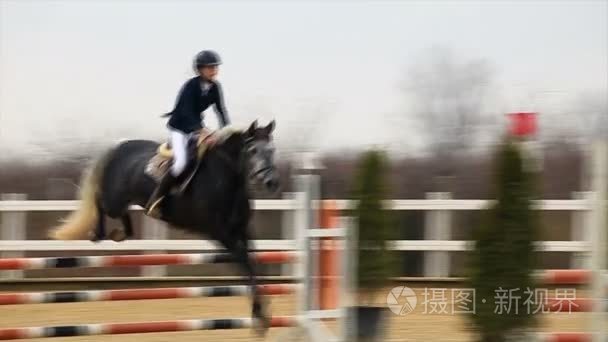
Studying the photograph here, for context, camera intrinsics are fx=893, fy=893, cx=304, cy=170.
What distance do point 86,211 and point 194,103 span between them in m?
1.39

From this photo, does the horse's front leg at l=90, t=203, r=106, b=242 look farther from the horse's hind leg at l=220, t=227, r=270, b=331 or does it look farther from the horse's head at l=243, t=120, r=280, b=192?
the horse's head at l=243, t=120, r=280, b=192

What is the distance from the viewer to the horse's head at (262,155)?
521cm

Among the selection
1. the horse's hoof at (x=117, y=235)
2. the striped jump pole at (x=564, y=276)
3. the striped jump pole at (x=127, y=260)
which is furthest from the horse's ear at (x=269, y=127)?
the striped jump pole at (x=564, y=276)

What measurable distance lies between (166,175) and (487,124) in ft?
38.1

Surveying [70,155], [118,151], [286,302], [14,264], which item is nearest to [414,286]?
[286,302]

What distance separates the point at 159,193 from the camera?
6.03 metres

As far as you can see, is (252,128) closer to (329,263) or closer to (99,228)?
(329,263)

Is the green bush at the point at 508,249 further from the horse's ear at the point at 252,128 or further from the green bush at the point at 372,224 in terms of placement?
the horse's ear at the point at 252,128

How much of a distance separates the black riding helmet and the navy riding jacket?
0.09 meters

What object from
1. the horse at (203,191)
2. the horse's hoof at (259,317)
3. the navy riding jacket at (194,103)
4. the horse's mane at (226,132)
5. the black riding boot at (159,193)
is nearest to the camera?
the horse's hoof at (259,317)

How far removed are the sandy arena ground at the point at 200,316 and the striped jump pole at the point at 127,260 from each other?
0.63m

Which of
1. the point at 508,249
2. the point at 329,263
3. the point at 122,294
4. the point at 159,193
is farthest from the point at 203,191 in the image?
the point at 508,249

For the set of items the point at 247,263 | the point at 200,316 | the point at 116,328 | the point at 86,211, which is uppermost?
the point at 86,211

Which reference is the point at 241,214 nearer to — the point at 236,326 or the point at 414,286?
the point at 236,326
